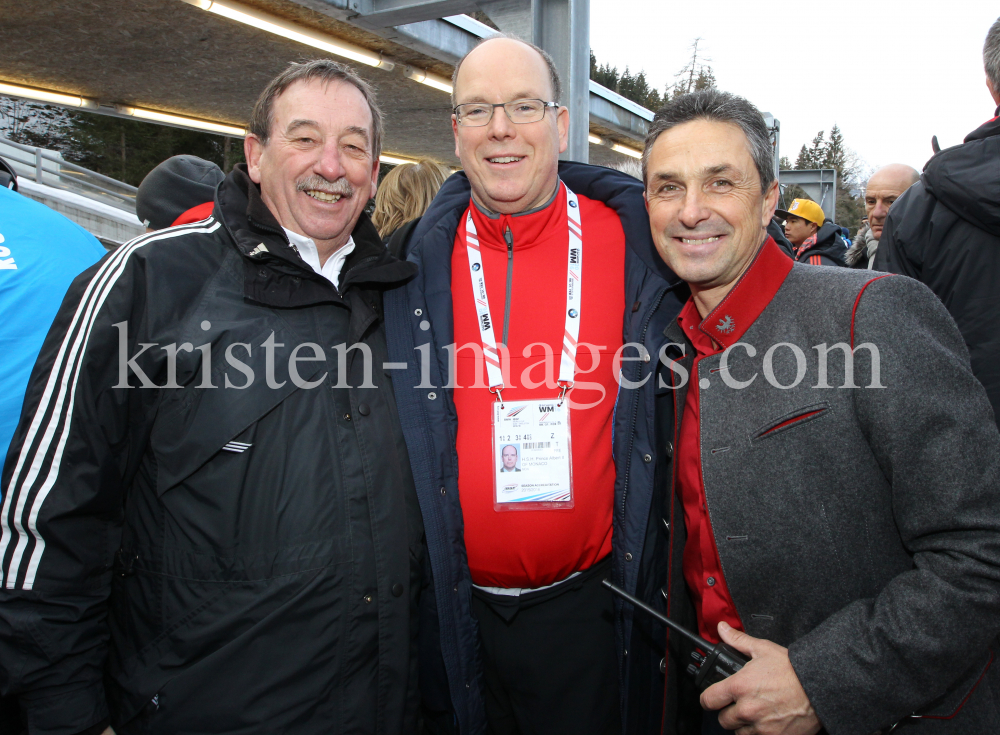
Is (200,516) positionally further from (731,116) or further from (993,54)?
(993,54)

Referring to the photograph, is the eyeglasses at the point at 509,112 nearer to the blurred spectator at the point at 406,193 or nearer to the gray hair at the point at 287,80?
the gray hair at the point at 287,80

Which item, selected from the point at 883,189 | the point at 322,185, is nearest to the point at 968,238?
the point at 322,185

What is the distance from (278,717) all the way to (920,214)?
2838 mm

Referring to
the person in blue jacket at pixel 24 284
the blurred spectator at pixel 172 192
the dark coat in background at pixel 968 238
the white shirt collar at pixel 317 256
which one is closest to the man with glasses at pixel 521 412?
the white shirt collar at pixel 317 256

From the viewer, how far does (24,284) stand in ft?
6.04

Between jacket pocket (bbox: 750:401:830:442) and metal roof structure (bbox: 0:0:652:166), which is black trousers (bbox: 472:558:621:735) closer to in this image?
jacket pocket (bbox: 750:401:830:442)

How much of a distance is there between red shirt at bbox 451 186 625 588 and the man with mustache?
0.36 meters

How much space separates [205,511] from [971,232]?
2783mm

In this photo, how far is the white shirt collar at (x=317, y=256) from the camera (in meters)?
2.03

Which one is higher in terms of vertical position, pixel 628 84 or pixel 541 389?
pixel 628 84

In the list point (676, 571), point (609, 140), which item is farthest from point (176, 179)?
point (609, 140)

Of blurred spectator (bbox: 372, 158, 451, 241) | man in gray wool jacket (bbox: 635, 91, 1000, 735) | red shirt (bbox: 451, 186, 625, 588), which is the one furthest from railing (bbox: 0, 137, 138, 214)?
man in gray wool jacket (bbox: 635, 91, 1000, 735)

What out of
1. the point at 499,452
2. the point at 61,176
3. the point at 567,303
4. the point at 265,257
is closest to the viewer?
the point at 265,257

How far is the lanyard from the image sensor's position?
2207 mm
